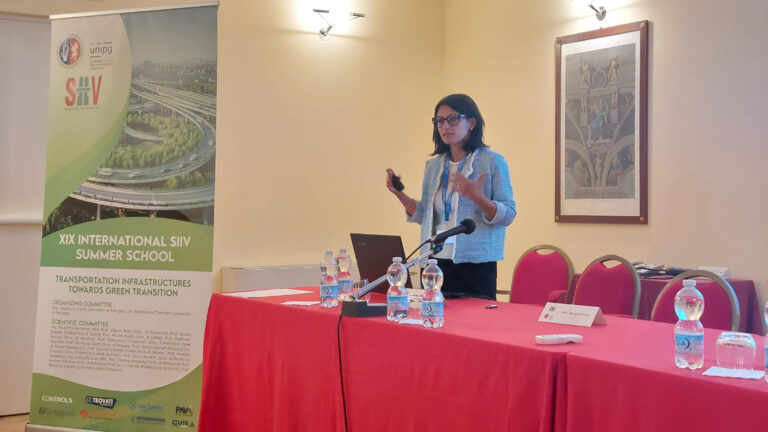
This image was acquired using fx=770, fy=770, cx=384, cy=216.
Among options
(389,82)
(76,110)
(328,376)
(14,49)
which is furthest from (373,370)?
(389,82)

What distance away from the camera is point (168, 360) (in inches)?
152

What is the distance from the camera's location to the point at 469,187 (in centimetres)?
274

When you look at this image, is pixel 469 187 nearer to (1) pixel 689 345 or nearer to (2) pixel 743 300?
(1) pixel 689 345

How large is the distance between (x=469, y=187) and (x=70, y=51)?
2.47 meters

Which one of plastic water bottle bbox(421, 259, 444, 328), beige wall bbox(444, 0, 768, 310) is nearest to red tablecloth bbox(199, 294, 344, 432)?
plastic water bottle bbox(421, 259, 444, 328)

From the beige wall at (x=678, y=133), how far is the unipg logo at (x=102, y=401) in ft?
10.3

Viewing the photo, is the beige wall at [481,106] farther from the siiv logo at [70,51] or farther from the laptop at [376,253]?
the laptop at [376,253]

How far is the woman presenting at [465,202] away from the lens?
2.98 m

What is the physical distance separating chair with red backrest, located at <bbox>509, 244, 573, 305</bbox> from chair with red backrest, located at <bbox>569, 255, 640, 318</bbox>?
0.96m

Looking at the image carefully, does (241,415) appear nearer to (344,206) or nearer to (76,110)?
(76,110)

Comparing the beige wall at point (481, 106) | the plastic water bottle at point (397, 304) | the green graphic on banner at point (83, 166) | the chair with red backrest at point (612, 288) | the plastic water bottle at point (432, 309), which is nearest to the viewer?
the plastic water bottle at point (432, 309)

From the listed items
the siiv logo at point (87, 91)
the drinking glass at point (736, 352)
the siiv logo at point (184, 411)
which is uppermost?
the siiv logo at point (87, 91)

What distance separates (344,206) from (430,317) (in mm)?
3629

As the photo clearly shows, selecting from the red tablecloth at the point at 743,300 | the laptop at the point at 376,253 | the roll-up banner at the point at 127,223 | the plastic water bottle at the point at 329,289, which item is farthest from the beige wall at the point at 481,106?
the plastic water bottle at the point at 329,289
